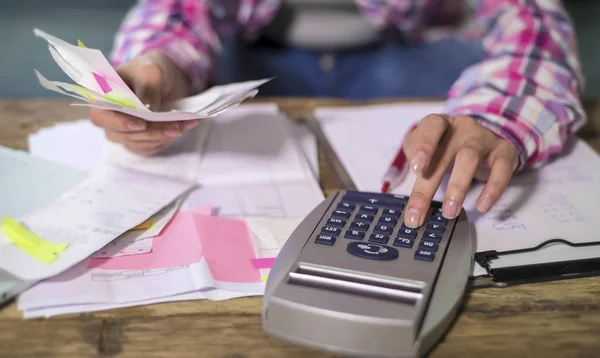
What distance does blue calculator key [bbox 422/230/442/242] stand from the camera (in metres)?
0.49

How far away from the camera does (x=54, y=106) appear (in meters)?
0.84

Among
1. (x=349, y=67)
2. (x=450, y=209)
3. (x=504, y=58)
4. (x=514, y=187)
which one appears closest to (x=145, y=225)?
(x=450, y=209)

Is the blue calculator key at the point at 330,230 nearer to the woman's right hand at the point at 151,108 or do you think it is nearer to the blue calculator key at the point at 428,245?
the blue calculator key at the point at 428,245

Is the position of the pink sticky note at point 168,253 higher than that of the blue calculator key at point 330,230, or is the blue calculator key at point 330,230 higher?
the blue calculator key at point 330,230

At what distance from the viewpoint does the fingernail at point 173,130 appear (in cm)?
61

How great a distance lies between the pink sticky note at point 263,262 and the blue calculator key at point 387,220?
9 cm

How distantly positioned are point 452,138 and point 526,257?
146 millimetres

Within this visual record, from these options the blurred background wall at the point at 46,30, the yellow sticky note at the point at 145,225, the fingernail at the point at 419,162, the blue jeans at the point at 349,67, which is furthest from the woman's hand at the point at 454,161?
the blurred background wall at the point at 46,30

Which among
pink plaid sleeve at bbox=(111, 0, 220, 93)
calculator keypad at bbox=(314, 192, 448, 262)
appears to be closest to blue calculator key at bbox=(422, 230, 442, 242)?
calculator keypad at bbox=(314, 192, 448, 262)

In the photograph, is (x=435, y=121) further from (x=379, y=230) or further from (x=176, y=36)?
(x=176, y=36)

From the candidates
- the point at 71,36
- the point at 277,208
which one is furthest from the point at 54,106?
the point at 71,36

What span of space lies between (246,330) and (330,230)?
0.11m

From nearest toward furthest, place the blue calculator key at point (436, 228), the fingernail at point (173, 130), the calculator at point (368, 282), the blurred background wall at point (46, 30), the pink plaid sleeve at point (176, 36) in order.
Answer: the calculator at point (368, 282) < the blue calculator key at point (436, 228) < the fingernail at point (173, 130) < the pink plaid sleeve at point (176, 36) < the blurred background wall at point (46, 30)

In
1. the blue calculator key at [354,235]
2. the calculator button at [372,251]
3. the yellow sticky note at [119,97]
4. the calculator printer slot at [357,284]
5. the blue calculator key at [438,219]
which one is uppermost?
the yellow sticky note at [119,97]
